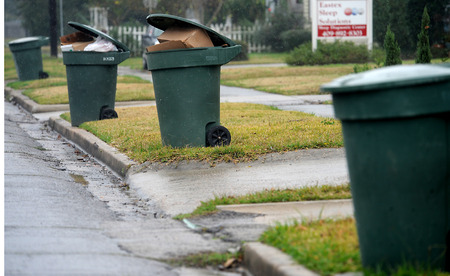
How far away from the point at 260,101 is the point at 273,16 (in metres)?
25.5

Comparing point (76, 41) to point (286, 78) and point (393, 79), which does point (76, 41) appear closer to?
point (393, 79)

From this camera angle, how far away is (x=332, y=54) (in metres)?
27.7

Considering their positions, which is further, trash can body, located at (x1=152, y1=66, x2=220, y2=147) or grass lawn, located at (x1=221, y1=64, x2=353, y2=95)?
grass lawn, located at (x1=221, y1=64, x2=353, y2=95)

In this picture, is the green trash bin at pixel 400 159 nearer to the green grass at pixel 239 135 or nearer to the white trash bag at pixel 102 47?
the green grass at pixel 239 135

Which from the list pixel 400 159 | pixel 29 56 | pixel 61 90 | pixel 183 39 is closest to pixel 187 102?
pixel 183 39

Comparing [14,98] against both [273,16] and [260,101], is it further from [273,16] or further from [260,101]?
[273,16]

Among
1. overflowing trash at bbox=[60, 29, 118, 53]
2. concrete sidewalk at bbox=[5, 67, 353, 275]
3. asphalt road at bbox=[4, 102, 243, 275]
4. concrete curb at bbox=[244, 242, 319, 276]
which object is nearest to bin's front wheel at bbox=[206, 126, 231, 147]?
concrete sidewalk at bbox=[5, 67, 353, 275]

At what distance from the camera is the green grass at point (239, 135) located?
8.89 m

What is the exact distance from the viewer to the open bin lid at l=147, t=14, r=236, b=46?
8969mm

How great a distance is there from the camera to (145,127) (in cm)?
1164

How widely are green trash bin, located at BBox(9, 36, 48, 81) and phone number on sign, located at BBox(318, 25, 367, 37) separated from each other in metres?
9.42

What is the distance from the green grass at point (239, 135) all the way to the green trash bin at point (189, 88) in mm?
195

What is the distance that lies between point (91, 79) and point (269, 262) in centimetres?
845

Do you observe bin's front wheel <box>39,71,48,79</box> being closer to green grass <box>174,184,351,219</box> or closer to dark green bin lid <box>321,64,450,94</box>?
green grass <box>174,184,351,219</box>
